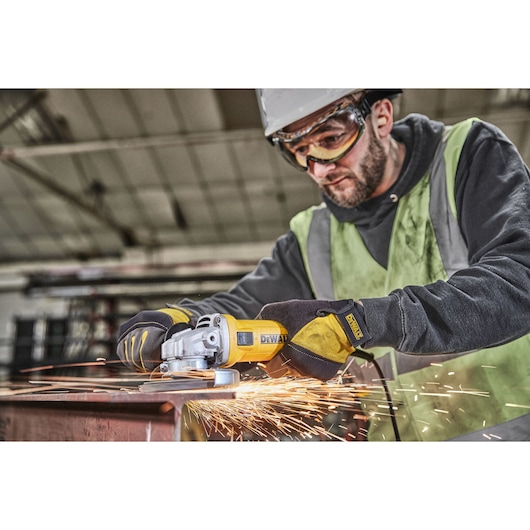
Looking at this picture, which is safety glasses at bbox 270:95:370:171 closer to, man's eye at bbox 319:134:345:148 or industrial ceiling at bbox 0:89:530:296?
man's eye at bbox 319:134:345:148

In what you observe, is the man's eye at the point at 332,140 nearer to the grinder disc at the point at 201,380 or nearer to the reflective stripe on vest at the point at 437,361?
the reflective stripe on vest at the point at 437,361

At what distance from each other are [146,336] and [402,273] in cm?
92

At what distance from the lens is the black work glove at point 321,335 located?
176 centimetres

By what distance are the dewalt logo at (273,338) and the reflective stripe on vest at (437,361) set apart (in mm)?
569

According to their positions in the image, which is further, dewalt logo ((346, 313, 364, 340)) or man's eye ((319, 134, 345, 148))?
man's eye ((319, 134, 345, 148))

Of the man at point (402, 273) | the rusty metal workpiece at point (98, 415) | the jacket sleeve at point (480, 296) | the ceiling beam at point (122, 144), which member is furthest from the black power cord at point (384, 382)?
the ceiling beam at point (122, 144)

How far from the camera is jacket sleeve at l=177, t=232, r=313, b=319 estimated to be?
2.33 metres

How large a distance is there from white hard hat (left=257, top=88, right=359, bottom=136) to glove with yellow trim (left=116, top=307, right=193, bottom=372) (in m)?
0.77

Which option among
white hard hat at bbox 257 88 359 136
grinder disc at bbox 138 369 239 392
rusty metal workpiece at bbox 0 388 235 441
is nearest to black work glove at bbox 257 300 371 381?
grinder disc at bbox 138 369 239 392

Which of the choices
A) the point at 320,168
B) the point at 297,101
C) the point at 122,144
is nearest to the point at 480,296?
the point at 320,168
